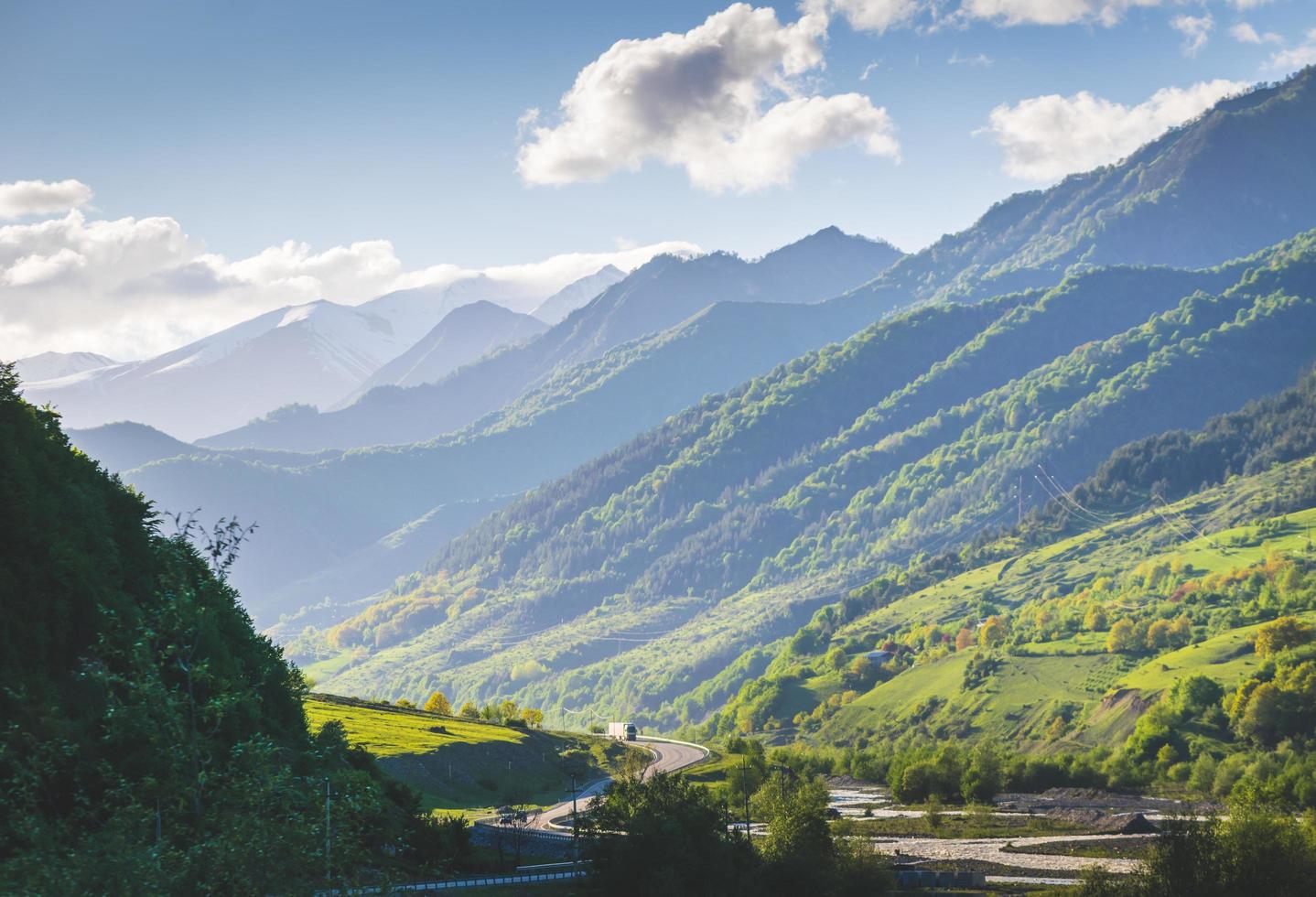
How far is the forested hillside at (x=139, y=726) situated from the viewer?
176ft

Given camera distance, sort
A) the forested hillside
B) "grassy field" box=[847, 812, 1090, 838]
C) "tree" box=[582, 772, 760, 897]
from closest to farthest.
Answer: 1. the forested hillside
2. "tree" box=[582, 772, 760, 897]
3. "grassy field" box=[847, 812, 1090, 838]

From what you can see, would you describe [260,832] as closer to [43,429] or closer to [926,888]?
[43,429]

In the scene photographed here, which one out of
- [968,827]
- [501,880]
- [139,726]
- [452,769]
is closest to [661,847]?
[501,880]

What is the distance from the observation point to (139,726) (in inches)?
2162

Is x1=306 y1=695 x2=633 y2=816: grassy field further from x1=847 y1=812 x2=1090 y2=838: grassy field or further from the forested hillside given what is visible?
x1=847 y1=812 x2=1090 y2=838: grassy field

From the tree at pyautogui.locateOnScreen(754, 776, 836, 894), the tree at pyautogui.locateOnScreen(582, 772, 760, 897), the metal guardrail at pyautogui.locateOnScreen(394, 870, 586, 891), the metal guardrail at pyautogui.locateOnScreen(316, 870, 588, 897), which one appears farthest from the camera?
the tree at pyautogui.locateOnScreen(754, 776, 836, 894)

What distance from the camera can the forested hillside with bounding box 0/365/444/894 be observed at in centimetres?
5350

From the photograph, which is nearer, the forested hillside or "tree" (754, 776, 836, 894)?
the forested hillside

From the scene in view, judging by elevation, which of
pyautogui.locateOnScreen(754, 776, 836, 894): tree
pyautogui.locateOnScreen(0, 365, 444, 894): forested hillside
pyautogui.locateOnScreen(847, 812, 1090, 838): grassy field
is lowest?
pyautogui.locateOnScreen(847, 812, 1090, 838): grassy field

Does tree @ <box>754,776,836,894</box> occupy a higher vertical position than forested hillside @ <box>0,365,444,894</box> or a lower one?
lower

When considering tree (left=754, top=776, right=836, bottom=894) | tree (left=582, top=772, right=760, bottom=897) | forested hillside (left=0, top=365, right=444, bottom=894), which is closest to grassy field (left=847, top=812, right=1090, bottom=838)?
tree (left=754, top=776, right=836, bottom=894)

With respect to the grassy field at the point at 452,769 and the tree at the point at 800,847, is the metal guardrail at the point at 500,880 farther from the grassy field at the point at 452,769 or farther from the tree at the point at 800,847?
the grassy field at the point at 452,769

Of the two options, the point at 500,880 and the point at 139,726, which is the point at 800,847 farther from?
the point at 139,726

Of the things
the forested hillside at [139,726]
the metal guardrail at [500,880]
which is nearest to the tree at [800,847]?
the metal guardrail at [500,880]
